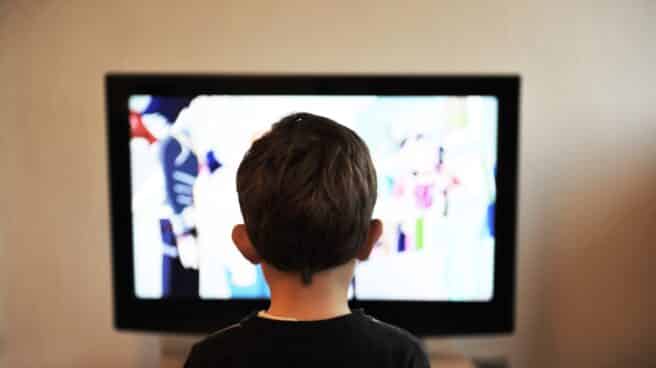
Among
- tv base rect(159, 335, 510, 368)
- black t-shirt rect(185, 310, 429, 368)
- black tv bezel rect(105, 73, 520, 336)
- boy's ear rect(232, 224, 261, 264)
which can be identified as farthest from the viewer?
tv base rect(159, 335, 510, 368)

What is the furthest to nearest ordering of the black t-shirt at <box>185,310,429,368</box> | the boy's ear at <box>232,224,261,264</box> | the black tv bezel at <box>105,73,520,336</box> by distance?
the black tv bezel at <box>105,73,520,336</box> → the boy's ear at <box>232,224,261,264</box> → the black t-shirt at <box>185,310,429,368</box>

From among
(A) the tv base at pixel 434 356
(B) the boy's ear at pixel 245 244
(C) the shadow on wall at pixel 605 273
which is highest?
(B) the boy's ear at pixel 245 244

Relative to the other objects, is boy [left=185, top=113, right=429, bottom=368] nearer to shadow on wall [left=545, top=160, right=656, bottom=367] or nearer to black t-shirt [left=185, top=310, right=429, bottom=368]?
black t-shirt [left=185, top=310, right=429, bottom=368]

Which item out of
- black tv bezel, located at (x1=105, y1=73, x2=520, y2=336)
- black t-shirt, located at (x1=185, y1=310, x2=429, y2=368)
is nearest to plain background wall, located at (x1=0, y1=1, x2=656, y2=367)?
black tv bezel, located at (x1=105, y1=73, x2=520, y2=336)

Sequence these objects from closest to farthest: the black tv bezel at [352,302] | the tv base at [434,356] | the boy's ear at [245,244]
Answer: the boy's ear at [245,244]
the black tv bezel at [352,302]
the tv base at [434,356]

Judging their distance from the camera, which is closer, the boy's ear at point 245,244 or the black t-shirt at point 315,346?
the black t-shirt at point 315,346

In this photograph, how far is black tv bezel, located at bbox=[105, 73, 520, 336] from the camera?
1.42 metres

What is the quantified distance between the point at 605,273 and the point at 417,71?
0.73 m

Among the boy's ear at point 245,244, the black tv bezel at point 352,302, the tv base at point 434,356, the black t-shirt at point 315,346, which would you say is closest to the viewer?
the black t-shirt at point 315,346

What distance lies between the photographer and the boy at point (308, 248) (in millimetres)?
899

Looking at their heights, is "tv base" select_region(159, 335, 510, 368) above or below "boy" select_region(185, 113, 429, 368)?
below

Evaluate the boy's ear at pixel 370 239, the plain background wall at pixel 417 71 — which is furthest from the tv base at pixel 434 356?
the boy's ear at pixel 370 239

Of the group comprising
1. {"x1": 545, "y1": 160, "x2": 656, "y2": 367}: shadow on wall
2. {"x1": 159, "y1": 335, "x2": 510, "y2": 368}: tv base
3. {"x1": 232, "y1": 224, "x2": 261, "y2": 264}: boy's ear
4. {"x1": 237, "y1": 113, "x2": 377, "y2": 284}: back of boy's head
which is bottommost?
{"x1": 159, "y1": 335, "x2": 510, "y2": 368}: tv base

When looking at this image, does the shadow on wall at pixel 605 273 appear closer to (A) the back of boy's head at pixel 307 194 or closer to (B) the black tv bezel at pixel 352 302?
Result: (B) the black tv bezel at pixel 352 302
